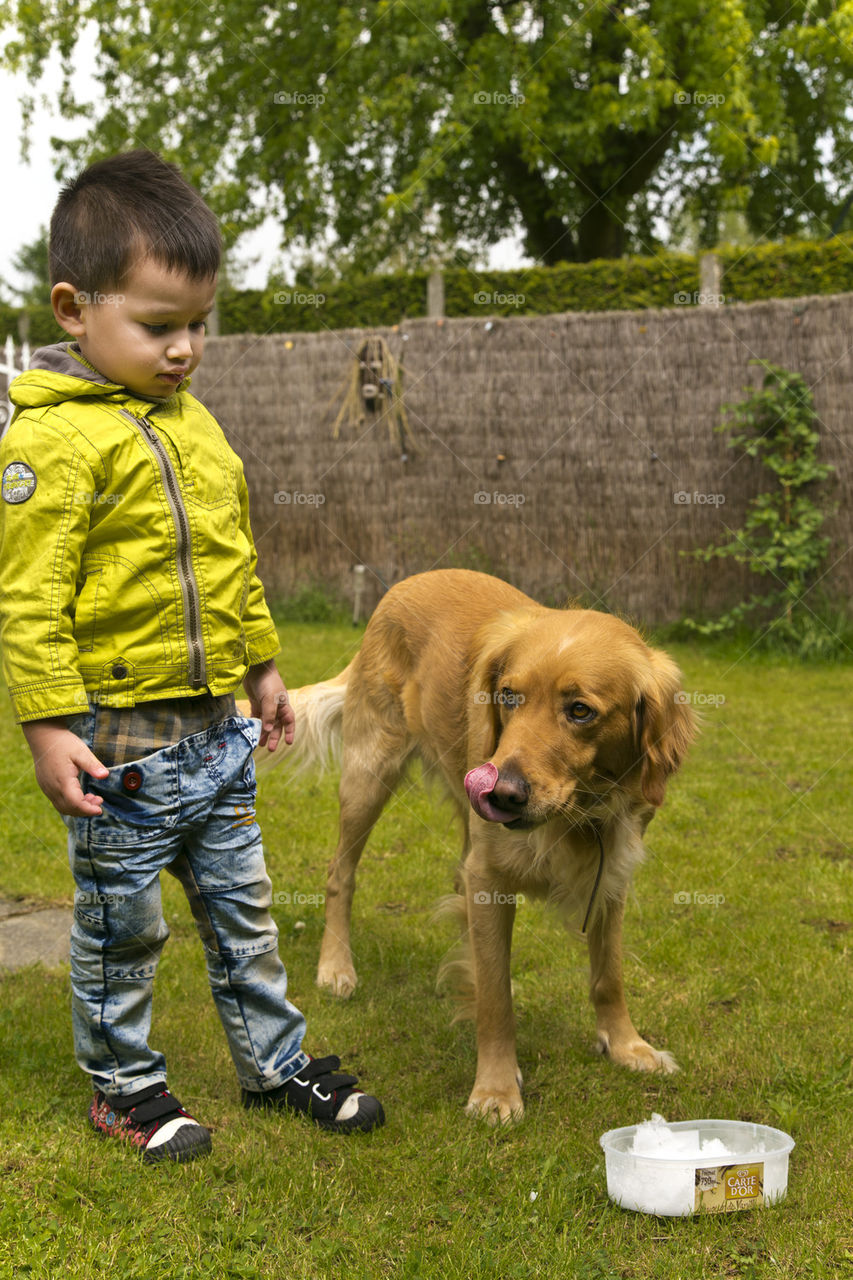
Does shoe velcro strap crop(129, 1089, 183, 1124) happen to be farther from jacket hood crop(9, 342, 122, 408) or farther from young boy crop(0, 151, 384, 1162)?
jacket hood crop(9, 342, 122, 408)

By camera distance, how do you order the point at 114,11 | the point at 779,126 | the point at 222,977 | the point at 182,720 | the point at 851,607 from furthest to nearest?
the point at 114,11
the point at 779,126
the point at 851,607
the point at 222,977
the point at 182,720

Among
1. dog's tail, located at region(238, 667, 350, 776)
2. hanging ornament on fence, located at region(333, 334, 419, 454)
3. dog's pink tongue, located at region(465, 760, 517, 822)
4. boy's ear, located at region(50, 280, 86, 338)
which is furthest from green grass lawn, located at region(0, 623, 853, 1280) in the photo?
hanging ornament on fence, located at region(333, 334, 419, 454)

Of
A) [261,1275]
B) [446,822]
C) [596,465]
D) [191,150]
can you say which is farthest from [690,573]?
[191,150]

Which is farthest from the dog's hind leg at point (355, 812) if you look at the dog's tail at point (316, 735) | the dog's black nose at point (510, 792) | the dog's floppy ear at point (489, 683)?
the dog's black nose at point (510, 792)

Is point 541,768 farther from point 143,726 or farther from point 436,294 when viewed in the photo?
point 436,294

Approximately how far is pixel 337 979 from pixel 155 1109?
979 mm

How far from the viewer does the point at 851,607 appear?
7.71 metres

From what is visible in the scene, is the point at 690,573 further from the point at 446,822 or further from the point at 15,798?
the point at 15,798

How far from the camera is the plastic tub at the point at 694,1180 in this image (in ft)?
6.48

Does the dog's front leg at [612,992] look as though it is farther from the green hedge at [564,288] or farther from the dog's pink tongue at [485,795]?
the green hedge at [564,288]

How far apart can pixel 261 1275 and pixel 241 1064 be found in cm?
59

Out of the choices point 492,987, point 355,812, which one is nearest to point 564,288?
point 355,812

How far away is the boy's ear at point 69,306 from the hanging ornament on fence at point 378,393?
6.85 meters

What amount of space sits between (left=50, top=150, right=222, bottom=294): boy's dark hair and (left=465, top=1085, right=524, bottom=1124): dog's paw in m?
1.90
